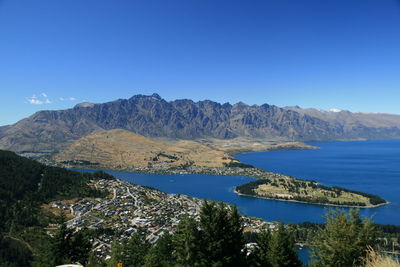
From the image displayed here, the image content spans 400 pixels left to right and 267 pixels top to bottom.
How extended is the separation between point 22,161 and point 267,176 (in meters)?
122

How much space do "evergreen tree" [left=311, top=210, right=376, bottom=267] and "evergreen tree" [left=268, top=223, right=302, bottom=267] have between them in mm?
3166

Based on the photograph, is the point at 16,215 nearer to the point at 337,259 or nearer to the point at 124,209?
the point at 124,209

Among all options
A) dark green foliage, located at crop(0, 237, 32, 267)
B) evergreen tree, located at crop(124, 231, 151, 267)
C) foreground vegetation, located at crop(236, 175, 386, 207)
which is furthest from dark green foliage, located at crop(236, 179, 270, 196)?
evergreen tree, located at crop(124, 231, 151, 267)

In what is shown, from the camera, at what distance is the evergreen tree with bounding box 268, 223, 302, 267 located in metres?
16.2

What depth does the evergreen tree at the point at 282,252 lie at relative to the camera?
16.2 m

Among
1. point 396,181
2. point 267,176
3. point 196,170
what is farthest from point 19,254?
point 396,181

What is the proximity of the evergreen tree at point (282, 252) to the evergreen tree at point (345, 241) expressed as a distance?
3.17 meters

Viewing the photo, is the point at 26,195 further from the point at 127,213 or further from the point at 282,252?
the point at 282,252

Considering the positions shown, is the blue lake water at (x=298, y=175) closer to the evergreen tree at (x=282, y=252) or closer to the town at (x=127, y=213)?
the town at (x=127, y=213)

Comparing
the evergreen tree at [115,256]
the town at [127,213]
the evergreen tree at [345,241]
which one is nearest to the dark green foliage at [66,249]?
the evergreen tree at [115,256]

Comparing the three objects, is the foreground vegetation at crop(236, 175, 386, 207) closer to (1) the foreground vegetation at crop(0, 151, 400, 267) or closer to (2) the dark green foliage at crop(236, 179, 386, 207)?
(2) the dark green foliage at crop(236, 179, 386, 207)

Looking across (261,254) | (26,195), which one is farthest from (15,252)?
(261,254)

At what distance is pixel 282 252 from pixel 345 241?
5.21m

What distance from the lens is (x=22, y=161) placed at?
346 ft
